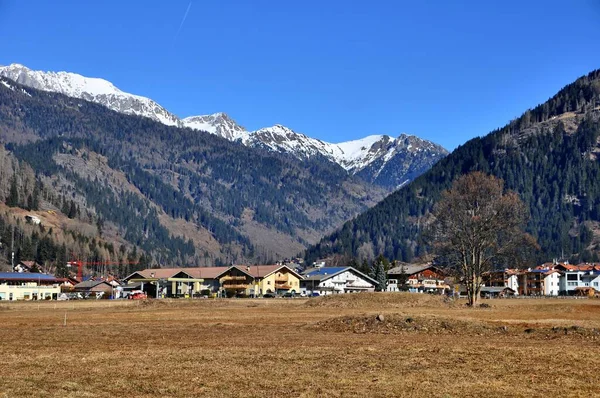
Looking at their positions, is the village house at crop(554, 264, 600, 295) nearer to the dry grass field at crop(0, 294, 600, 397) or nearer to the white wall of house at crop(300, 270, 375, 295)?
the white wall of house at crop(300, 270, 375, 295)

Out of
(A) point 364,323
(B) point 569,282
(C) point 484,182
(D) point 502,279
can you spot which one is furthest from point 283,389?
(B) point 569,282

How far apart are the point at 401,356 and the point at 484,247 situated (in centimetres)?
4883

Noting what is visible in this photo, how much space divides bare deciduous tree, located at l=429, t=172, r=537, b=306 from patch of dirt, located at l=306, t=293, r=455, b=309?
5487 millimetres

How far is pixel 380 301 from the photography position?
78875 mm

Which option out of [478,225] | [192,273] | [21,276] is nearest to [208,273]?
[192,273]

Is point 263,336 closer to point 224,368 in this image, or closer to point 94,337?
point 94,337

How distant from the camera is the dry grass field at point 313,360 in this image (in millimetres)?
18766

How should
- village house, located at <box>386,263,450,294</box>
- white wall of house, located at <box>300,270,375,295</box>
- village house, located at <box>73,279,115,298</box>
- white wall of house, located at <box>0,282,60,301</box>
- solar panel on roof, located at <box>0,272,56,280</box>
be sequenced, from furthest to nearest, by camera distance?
1. village house, located at <box>386,263,450,294</box>
2. village house, located at <box>73,279,115,298</box>
3. white wall of house, located at <box>300,270,375,295</box>
4. solar panel on roof, located at <box>0,272,56,280</box>
5. white wall of house, located at <box>0,282,60,301</box>

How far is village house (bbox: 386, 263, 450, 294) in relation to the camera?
534ft

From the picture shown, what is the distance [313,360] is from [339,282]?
11988 cm

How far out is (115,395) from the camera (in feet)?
59.5

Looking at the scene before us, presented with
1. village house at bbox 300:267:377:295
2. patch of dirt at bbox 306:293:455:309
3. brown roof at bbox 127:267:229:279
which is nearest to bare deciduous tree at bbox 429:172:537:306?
patch of dirt at bbox 306:293:455:309

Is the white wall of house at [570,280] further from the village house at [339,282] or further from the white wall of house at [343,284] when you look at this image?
the white wall of house at [343,284]

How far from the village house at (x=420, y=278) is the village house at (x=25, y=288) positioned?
7149cm
